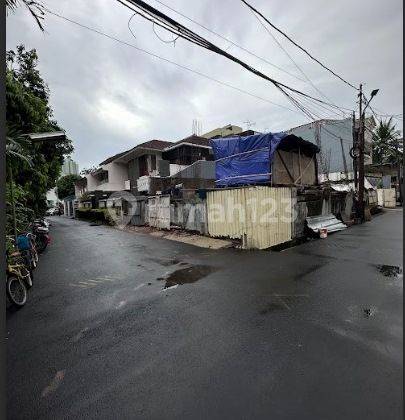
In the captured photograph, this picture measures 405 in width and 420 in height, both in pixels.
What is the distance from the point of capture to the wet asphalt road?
279 centimetres

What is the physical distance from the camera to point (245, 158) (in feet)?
43.4

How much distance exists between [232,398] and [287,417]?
56 centimetres

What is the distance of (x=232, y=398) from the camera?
9.29 feet

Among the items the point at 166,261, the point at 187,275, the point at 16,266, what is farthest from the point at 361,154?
the point at 16,266

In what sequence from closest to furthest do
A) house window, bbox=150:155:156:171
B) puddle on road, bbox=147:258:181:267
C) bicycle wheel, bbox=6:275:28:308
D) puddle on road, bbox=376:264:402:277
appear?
bicycle wheel, bbox=6:275:28:308 → puddle on road, bbox=376:264:402:277 → puddle on road, bbox=147:258:181:267 → house window, bbox=150:155:156:171

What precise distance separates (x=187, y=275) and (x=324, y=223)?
986cm

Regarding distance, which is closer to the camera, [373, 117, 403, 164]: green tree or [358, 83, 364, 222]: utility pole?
[358, 83, 364, 222]: utility pole

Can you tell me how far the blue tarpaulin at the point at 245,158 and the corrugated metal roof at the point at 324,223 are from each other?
3527mm

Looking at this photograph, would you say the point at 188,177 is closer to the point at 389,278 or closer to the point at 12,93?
the point at 12,93

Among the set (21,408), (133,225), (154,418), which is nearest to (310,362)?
(154,418)

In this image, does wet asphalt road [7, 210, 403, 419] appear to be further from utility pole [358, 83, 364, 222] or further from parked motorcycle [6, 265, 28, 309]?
utility pole [358, 83, 364, 222]

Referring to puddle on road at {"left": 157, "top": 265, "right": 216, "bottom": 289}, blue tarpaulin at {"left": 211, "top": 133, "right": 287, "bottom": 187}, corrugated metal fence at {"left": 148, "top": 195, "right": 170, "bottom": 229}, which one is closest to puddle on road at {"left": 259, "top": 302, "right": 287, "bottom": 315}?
puddle on road at {"left": 157, "top": 265, "right": 216, "bottom": 289}

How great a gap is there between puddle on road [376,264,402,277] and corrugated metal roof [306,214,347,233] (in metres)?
5.31

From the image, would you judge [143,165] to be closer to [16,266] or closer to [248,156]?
[248,156]
